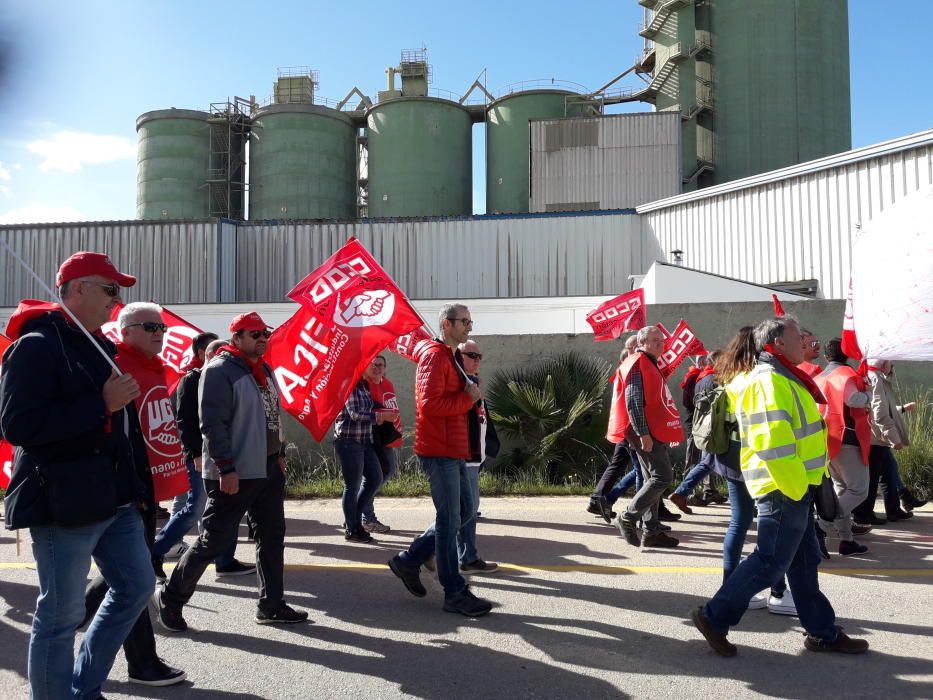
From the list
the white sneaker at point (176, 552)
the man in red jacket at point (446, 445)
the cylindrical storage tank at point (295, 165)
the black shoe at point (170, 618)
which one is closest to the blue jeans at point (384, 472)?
the white sneaker at point (176, 552)

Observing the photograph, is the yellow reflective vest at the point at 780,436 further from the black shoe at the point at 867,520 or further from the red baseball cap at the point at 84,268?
the black shoe at the point at 867,520

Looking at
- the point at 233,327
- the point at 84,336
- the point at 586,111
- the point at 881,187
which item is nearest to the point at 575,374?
the point at 233,327

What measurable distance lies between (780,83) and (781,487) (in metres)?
35.4

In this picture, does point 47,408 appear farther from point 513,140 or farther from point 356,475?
point 513,140

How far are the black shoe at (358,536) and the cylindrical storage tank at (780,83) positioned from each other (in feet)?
107

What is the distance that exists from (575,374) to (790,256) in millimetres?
12245

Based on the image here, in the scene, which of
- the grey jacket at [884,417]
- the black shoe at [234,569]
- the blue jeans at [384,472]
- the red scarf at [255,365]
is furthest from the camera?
the blue jeans at [384,472]

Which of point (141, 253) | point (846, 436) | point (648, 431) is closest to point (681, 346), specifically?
point (846, 436)

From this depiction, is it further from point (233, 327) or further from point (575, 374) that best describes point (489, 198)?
point (233, 327)

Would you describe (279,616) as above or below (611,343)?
below

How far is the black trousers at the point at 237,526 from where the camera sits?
4.61m

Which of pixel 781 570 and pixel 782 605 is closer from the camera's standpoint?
pixel 781 570

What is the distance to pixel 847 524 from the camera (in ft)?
21.3

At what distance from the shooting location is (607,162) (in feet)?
112
